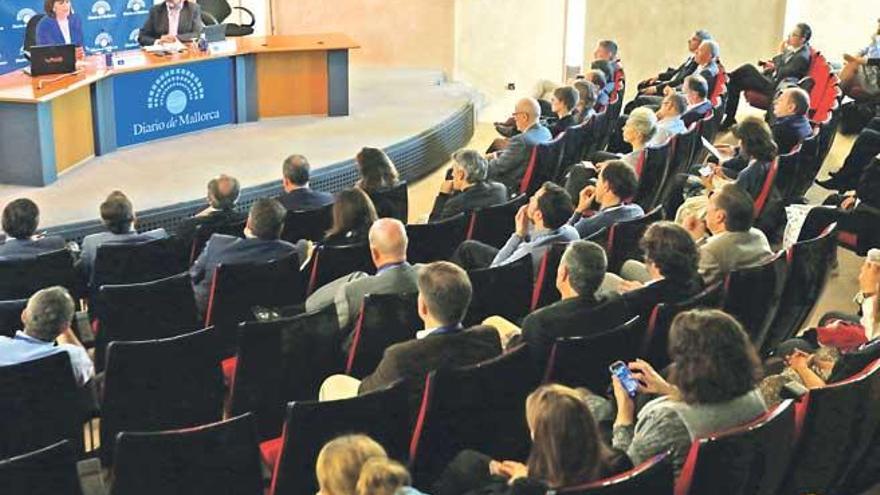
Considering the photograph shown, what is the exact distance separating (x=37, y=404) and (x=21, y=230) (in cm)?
180

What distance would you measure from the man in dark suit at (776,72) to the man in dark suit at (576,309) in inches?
260

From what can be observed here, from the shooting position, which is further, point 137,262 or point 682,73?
point 682,73

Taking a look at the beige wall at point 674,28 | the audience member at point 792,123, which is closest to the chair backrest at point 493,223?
the audience member at point 792,123

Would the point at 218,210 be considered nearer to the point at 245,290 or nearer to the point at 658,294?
the point at 245,290

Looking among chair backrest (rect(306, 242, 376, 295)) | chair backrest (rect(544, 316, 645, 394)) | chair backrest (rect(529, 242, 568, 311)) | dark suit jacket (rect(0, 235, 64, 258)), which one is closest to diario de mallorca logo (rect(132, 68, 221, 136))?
dark suit jacket (rect(0, 235, 64, 258))

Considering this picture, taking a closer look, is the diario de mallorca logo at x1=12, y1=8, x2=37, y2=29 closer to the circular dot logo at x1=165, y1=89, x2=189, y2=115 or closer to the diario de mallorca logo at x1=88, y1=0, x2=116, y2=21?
the diario de mallorca logo at x1=88, y1=0, x2=116, y2=21

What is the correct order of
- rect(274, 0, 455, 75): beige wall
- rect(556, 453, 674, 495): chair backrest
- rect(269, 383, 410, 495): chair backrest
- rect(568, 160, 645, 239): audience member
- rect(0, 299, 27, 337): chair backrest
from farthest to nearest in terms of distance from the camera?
rect(274, 0, 455, 75): beige wall
rect(568, 160, 645, 239): audience member
rect(0, 299, 27, 337): chair backrest
rect(269, 383, 410, 495): chair backrest
rect(556, 453, 674, 495): chair backrest

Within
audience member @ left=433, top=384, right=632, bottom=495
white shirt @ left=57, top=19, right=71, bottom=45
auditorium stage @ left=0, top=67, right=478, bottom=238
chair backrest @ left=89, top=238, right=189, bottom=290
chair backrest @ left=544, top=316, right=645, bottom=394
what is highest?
white shirt @ left=57, top=19, right=71, bottom=45

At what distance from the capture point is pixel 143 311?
471 cm

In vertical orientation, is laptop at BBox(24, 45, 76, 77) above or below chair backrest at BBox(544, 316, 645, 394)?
above

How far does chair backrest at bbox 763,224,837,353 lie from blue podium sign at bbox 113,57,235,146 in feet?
18.9

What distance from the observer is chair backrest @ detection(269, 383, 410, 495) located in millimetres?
3273

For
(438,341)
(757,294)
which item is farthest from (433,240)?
(438,341)

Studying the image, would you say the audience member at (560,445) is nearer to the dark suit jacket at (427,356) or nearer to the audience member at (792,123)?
the dark suit jacket at (427,356)
